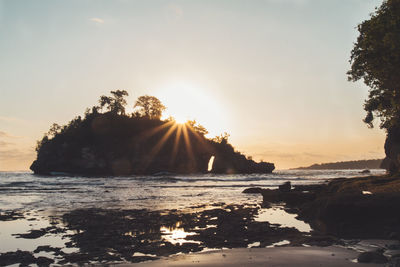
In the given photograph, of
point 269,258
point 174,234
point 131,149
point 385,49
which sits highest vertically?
point 131,149

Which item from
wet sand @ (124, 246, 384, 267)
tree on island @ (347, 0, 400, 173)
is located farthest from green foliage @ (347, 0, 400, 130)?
wet sand @ (124, 246, 384, 267)

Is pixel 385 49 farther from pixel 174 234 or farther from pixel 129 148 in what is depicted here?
pixel 129 148

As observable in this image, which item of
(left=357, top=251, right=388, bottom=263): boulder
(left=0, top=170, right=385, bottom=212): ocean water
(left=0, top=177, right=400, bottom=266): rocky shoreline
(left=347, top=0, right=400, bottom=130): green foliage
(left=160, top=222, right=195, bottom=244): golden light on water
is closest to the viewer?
(left=357, top=251, right=388, bottom=263): boulder

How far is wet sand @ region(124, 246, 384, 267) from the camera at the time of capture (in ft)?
21.6

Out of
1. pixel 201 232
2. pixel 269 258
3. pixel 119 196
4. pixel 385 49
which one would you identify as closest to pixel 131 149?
Result: pixel 119 196

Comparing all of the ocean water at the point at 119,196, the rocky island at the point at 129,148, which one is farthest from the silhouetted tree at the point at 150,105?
the ocean water at the point at 119,196

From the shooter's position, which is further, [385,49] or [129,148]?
[129,148]

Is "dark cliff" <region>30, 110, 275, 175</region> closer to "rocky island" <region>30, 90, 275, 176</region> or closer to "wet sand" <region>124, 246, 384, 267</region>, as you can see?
"rocky island" <region>30, 90, 275, 176</region>

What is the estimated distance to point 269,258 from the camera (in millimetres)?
6992

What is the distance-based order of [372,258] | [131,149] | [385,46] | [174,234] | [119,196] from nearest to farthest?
[372,258] < [174,234] < [385,46] < [119,196] < [131,149]

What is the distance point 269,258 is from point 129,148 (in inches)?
4783

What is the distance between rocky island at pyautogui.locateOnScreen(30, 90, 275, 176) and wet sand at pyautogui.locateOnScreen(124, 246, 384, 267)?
4492 inches

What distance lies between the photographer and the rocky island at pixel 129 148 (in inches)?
4675

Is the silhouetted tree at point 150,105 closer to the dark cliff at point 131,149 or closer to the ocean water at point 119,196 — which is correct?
the dark cliff at point 131,149
